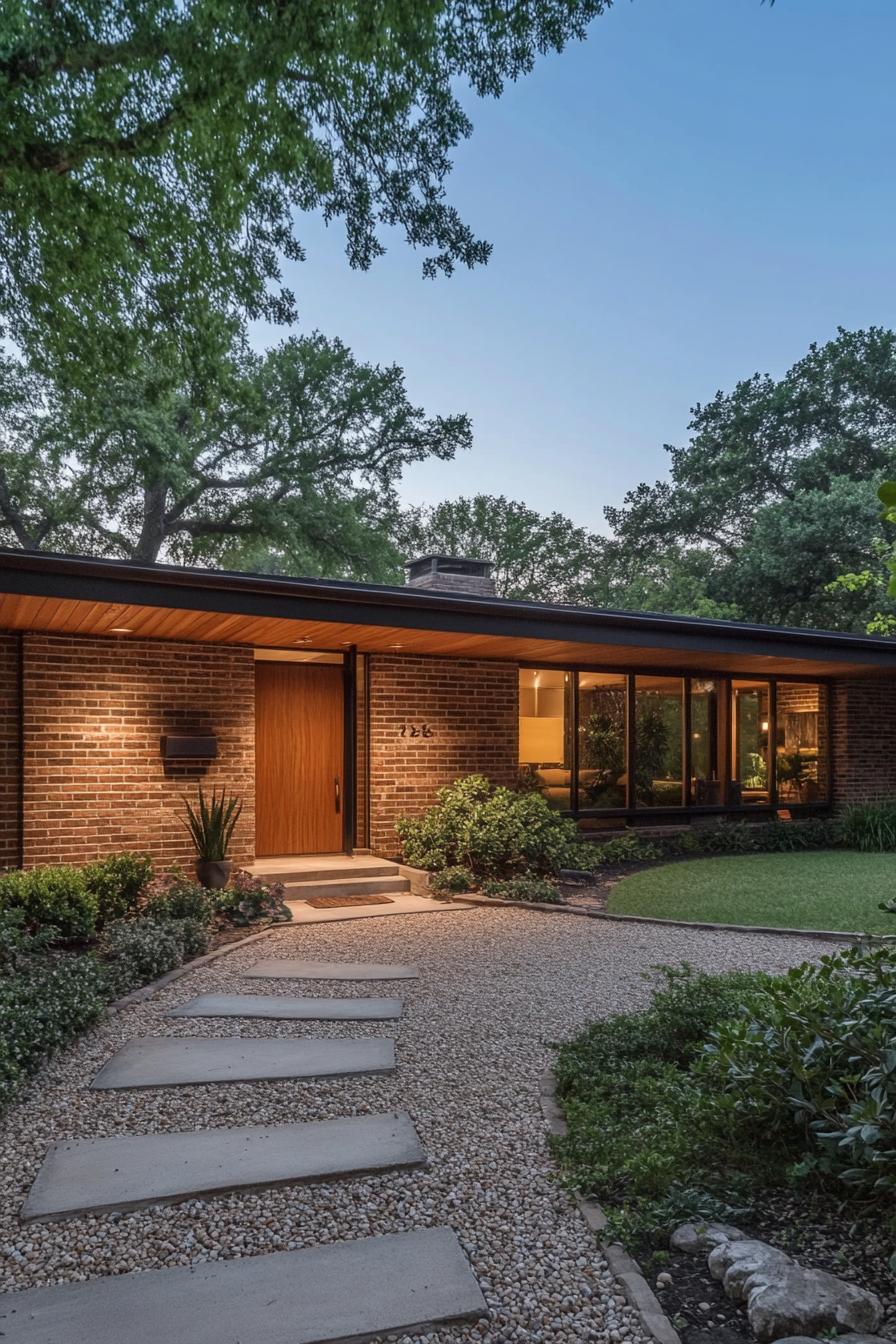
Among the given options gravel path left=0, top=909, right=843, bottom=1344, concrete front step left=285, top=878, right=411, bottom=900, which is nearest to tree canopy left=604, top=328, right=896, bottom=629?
concrete front step left=285, top=878, right=411, bottom=900

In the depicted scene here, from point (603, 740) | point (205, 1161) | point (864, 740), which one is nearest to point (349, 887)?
point (603, 740)

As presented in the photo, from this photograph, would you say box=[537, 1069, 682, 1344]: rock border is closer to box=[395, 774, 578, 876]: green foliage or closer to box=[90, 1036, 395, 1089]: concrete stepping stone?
box=[90, 1036, 395, 1089]: concrete stepping stone

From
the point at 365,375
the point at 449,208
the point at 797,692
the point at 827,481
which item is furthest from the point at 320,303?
the point at 827,481

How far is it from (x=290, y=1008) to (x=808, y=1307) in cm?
324

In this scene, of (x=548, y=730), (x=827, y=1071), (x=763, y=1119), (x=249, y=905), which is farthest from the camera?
(x=548, y=730)

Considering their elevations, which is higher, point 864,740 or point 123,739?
point 123,739

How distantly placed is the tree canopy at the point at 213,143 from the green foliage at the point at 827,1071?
6.72 meters

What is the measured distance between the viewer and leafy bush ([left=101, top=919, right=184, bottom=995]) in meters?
5.27

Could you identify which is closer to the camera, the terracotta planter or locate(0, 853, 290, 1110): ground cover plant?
locate(0, 853, 290, 1110): ground cover plant

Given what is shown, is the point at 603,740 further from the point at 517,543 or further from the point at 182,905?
the point at 517,543

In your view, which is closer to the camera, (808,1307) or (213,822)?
(808,1307)

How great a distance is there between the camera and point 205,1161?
294 cm

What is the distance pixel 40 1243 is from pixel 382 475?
2056 centimetres

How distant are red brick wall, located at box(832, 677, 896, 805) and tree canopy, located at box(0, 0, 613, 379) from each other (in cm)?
842
